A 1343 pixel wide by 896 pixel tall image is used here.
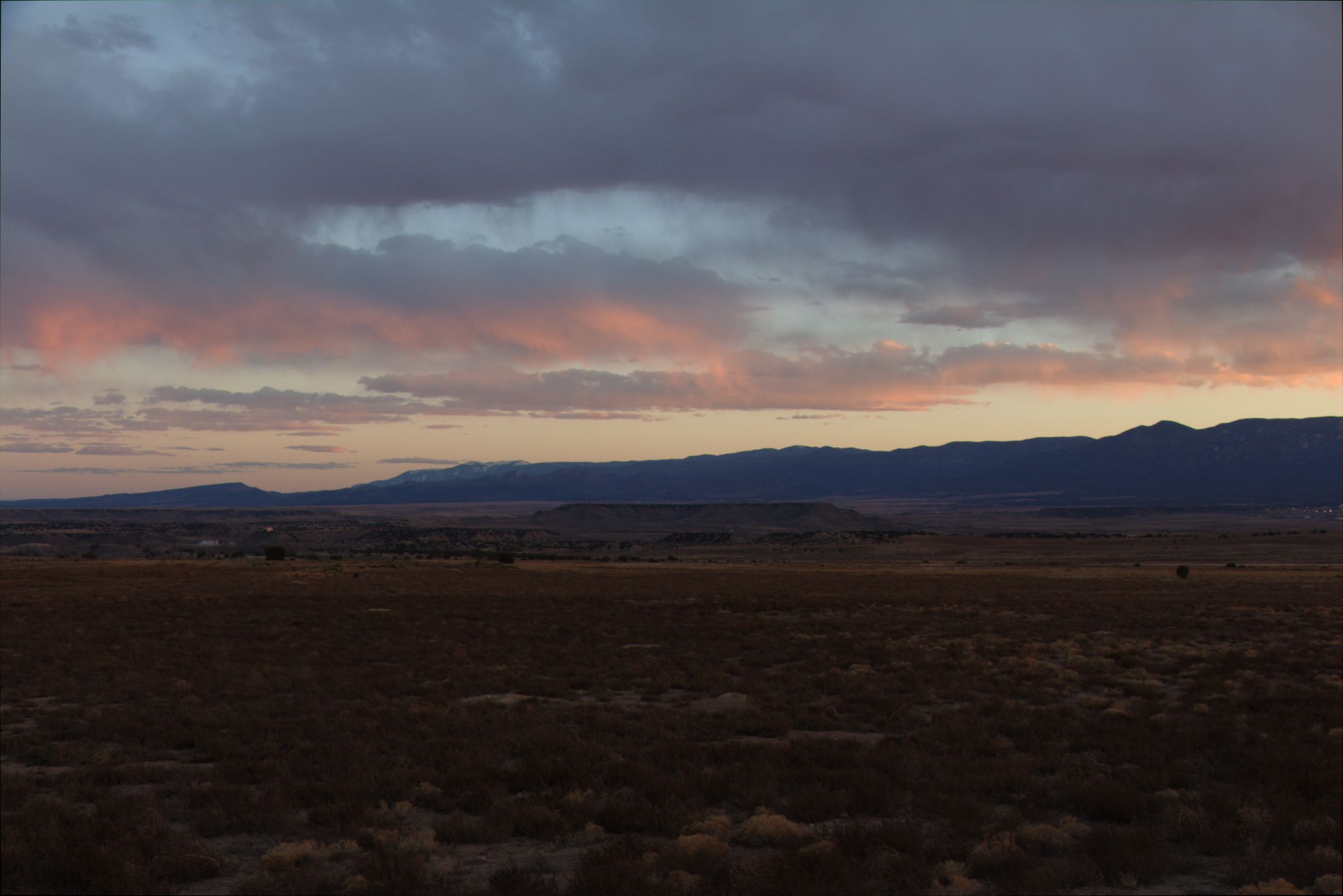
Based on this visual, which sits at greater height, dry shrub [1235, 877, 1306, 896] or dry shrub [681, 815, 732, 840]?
dry shrub [1235, 877, 1306, 896]

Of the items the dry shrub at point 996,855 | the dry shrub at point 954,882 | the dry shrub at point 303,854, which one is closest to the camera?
the dry shrub at point 954,882

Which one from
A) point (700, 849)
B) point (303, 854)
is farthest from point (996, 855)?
point (303, 854)

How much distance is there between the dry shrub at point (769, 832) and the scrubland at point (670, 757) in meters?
0.03

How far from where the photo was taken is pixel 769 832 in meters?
9.87

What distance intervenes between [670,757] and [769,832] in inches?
146

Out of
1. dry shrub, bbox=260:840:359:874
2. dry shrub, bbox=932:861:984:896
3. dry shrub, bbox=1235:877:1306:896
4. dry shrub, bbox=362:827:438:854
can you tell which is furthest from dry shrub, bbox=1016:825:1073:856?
dry shrub, bbox=260:840:359:874

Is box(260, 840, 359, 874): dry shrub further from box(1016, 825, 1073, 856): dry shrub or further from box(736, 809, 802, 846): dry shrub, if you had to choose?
box(1016, 825, 1073, 856): dry shrub

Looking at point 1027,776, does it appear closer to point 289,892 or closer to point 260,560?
point 289,892

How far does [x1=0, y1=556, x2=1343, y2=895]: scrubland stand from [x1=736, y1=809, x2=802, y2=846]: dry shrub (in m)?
0.03

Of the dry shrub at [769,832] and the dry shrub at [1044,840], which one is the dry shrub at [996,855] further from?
the dry shrub at [769,832]

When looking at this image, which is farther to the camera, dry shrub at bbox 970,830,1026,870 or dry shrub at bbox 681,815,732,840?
dry shrub at bbox 681,815,732,840

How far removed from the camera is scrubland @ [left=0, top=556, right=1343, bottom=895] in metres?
8.88

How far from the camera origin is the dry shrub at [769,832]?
32.1 ft

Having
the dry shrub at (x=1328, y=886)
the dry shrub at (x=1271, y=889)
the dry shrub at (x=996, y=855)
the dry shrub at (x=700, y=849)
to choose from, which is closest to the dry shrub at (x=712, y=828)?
the dry shrub at (x=700, y=849)
